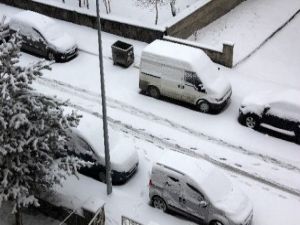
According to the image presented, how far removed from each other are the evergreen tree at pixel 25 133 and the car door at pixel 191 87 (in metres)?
7.36

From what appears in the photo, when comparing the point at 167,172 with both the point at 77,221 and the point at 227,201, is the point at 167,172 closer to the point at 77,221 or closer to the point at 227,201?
the point at 227,201

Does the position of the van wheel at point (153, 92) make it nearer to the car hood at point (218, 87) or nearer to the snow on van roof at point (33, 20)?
the car hood at point (218, 87)

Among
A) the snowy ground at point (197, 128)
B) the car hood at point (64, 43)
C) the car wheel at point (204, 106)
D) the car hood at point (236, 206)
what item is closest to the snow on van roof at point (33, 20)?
the car hood at point (64, 43)

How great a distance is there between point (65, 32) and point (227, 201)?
43.4 feet

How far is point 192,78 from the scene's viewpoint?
21.1 metres

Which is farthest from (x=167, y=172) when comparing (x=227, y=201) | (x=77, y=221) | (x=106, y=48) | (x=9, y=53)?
(x=106, y=48)

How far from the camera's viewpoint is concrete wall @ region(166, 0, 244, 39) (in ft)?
83.5

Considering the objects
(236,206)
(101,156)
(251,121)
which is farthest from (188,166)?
(251,121)

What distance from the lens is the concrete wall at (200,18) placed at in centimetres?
2546

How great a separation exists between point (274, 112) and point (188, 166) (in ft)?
17.5

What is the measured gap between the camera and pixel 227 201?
52.0ft

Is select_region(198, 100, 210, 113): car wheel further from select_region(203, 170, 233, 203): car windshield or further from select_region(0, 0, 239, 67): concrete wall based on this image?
select_region(203, 170, 233, 203): car windshield

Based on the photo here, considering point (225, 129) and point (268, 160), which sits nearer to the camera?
point (268, 160)

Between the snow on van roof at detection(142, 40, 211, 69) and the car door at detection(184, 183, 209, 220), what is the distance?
6.64 meters
